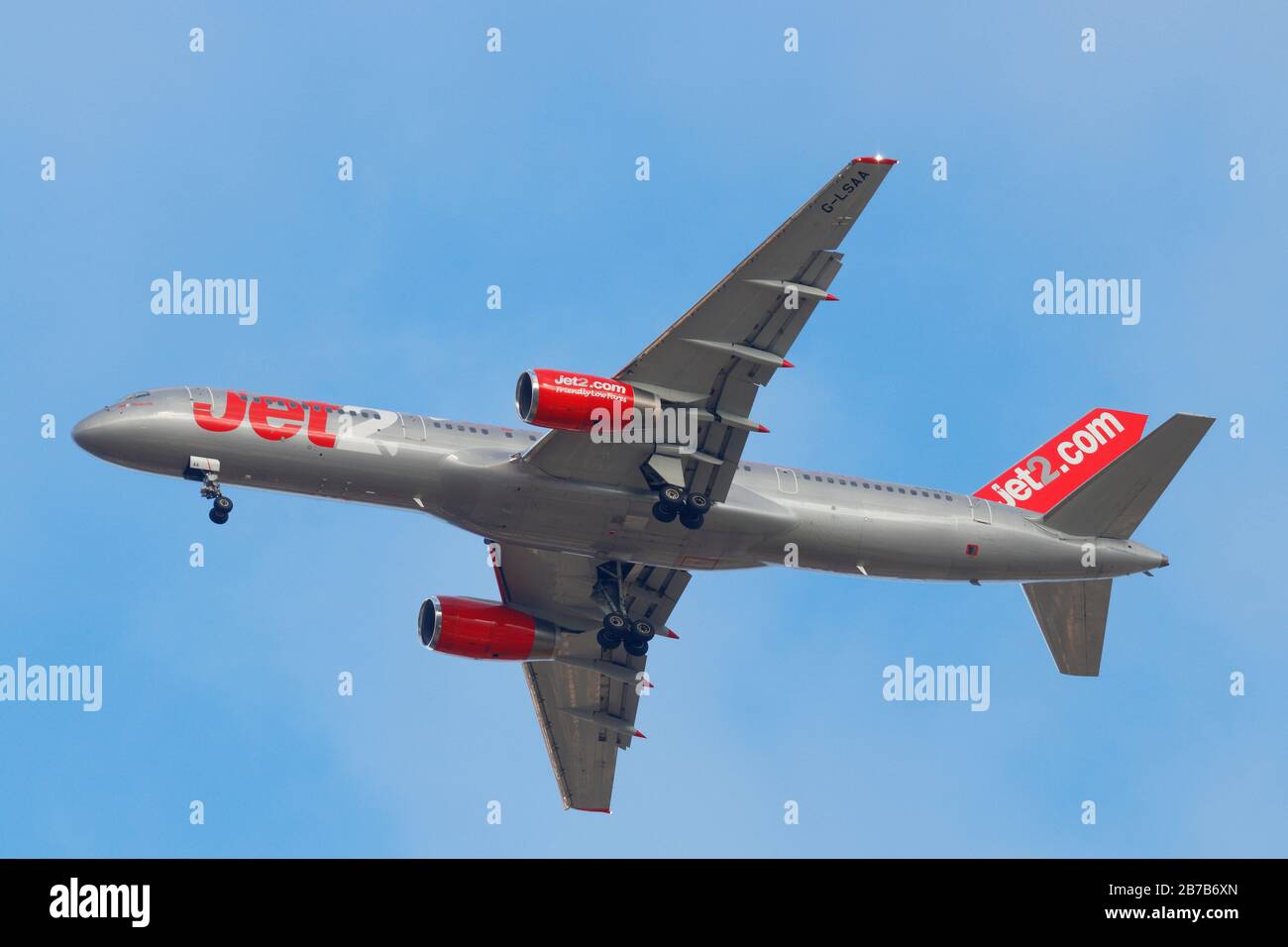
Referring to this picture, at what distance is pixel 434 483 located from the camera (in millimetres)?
57625

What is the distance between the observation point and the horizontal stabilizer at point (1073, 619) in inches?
2621

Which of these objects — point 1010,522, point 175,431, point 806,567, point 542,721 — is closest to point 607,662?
point 542,721

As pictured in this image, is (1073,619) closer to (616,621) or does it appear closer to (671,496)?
(616,621)

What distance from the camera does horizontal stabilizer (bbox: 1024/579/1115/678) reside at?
66562 millimetres

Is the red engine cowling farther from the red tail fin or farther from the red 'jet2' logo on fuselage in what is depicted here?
the red tail fin

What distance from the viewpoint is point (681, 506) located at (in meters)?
59.6

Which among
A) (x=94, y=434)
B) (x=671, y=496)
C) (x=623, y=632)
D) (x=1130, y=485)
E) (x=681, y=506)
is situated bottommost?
(x=623, y=632)

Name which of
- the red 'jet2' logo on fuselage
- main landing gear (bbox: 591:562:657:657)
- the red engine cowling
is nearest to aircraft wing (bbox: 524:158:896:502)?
the red 'jet2' logo on fuselage

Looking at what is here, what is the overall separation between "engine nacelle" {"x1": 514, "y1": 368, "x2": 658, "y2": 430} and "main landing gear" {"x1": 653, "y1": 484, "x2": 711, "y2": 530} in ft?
12.2

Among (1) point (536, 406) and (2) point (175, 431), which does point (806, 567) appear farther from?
(2) point (175, 431)

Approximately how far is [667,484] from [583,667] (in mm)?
13251

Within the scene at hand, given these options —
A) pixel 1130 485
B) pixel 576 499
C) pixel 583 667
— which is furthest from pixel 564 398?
pixel 1130 485

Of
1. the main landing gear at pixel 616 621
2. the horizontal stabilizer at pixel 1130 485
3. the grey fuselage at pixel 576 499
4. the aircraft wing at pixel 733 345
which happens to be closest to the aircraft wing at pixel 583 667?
the main landing gear at pixel 616 621

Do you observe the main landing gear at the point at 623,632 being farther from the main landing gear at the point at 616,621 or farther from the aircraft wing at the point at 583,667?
the aircraft wing at the point at 583,667
